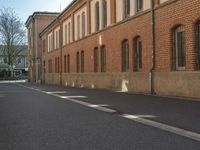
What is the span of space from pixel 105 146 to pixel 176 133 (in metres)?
1.91

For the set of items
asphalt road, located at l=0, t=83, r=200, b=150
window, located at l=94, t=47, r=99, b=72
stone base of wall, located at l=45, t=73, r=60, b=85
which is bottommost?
asphalt road, located at l=0, t=83, r=200, b=150

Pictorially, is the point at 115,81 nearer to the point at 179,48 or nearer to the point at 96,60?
the point at 96,60

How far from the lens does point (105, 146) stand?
25.8ft

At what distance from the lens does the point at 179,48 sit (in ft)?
71.7

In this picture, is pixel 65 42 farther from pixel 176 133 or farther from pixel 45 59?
pixel 176 133

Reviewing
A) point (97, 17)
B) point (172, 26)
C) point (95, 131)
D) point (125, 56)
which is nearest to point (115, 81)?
point (125, 56)

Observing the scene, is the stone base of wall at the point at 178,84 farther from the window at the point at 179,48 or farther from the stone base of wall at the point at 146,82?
the window at the point at 179,48

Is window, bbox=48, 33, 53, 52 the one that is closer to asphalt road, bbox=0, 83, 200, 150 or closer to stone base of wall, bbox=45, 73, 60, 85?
stone base of wall, bbox=45, 73, 60, 85

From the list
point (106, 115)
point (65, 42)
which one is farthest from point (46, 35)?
point (106, 115)

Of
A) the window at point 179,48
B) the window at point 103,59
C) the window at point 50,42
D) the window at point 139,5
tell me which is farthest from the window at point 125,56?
the window at point 50,42

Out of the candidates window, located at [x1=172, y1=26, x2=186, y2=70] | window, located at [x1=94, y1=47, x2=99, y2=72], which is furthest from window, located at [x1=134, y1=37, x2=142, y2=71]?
window, located at [x1=94, y1=47, x2=99, y2=72]

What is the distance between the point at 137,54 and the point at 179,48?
5.79m

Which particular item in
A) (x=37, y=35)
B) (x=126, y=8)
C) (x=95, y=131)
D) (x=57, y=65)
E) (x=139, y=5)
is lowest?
(x=95, y=131)

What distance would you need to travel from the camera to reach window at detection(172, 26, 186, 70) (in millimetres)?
21422
